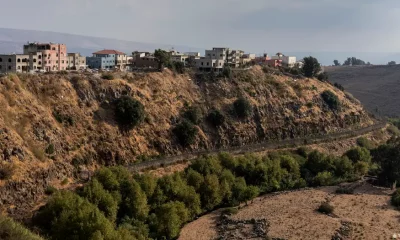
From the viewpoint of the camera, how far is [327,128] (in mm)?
81500

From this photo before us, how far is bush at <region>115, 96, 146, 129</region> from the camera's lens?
191 feet

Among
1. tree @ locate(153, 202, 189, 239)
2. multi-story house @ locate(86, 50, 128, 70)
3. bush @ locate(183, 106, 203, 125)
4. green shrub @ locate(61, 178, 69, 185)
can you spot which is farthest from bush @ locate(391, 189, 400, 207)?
multi-story house @ locate(86, 50, 128, 70)

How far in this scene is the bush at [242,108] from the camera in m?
73.4

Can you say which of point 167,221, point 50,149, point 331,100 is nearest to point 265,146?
point 331,100

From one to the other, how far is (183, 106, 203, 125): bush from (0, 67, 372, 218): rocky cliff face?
1094mm

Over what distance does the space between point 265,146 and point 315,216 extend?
942 inches

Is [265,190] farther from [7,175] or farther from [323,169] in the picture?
[7,175]

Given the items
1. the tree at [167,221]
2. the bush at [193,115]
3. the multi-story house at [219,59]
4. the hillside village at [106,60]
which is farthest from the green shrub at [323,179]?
the multi-story house at [219,59]

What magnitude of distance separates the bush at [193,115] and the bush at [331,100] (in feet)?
107

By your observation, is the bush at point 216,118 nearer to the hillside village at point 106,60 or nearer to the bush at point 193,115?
the bush at point 193,115

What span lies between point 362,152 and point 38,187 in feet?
166

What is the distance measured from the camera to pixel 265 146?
69.4 meters

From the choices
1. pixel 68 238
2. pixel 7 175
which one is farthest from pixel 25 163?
pixel 68 238

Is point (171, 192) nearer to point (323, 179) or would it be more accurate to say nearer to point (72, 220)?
point (72, 220)
